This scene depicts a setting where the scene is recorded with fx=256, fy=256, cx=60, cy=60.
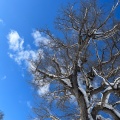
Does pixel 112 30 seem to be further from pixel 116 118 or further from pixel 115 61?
pixel 116 118

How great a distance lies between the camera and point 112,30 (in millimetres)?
15117

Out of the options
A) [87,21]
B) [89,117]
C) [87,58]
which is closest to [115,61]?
[87,58]

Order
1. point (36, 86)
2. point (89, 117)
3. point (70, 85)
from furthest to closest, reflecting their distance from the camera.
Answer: point (36, 86), point (70, 85), point (89, 117)

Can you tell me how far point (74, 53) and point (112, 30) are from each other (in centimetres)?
262

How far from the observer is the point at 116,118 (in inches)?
517

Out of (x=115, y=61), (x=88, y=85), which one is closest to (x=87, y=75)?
(x=88, y=85)

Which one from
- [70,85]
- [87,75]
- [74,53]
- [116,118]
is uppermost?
[74,53]

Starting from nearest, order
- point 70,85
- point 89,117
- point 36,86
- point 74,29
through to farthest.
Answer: point 89,117 < point 70,85 < point 74,29 < point 36,86

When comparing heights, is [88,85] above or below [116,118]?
above

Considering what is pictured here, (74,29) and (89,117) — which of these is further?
(74,29)

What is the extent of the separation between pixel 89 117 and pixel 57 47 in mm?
5148

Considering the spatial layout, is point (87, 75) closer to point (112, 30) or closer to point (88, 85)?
point (88, 85)

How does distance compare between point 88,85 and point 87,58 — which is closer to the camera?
point 88,85

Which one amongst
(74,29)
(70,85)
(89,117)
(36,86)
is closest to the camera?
(89,117)
